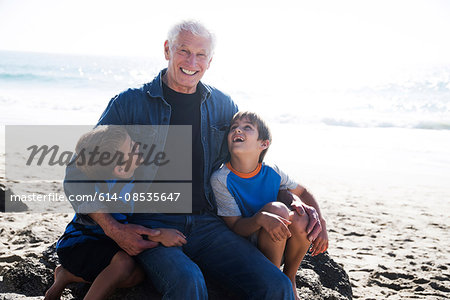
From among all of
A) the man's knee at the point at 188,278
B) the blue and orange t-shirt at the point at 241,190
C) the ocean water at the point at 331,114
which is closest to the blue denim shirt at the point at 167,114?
the blue and orange t-shirt at the point at 241,190

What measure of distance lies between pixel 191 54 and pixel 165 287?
1.50m

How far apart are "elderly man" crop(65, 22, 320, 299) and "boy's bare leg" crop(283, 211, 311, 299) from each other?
26 centimetres

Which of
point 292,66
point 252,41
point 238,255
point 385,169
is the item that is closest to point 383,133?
point 385,169

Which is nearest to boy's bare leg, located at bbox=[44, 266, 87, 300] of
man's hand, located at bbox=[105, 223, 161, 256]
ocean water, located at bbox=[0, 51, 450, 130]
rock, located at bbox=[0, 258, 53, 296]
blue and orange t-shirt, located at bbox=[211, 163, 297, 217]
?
man's hand, located at bbox=[105, 223, 161, 256]

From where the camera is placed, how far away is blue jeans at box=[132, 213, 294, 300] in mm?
2150

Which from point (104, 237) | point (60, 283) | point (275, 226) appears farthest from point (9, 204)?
point (275, 226)

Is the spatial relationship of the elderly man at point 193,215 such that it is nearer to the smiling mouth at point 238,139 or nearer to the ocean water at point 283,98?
the smiling mouth at point 238,139

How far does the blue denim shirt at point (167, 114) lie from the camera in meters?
2.73

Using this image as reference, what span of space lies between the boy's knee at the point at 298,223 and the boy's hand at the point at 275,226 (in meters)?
0.12

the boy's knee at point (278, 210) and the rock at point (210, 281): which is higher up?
the boy's knee at point (278, 210)

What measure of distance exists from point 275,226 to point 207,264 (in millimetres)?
480

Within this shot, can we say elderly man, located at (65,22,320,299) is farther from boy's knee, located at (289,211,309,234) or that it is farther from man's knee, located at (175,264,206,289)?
boy's knee, located at (289,211,309,234)

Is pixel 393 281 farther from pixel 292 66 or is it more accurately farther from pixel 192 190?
pixel 292 66

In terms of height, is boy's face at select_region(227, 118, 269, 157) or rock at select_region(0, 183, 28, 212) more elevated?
boy's face at select_region(227, 118, 269, 157)
